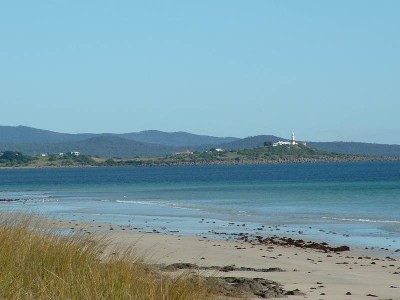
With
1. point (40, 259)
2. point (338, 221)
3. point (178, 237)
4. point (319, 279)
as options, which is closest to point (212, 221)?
point (338, 221)

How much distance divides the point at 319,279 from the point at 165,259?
13.3ft

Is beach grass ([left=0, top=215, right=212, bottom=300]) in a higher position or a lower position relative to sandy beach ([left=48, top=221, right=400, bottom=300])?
higher

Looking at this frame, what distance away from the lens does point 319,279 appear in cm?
1661

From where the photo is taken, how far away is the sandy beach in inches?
584

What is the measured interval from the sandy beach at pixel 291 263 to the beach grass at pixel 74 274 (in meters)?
1.87

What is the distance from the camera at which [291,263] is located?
65.6 feet

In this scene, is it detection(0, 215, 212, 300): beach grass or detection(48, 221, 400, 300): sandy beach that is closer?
detection(0, 215, 212, 300): beach grass

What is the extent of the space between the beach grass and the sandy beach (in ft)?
6.12

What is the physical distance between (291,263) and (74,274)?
451 inches

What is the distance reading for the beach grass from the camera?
8.35 metres

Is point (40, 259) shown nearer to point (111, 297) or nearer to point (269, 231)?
point (111, 297)

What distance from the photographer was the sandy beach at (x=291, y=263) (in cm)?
1483

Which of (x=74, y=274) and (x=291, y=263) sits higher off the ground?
(x=74, y=274)

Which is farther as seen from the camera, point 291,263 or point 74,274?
point 291,263
